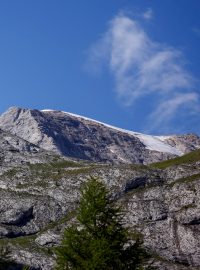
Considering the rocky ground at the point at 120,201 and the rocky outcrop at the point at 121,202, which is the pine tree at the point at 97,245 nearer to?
the rocky ground at the point at 120,201

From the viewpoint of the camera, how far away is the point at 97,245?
41000mm

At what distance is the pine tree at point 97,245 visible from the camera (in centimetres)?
4109

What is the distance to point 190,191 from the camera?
156375 millimetres

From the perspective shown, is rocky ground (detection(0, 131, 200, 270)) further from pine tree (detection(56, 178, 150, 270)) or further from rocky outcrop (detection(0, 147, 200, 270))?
pine tree (detection(56, 178, 150, 270))

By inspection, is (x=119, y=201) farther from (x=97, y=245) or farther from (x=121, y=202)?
(x=97, y=245)

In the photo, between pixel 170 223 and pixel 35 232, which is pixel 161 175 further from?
pixel 35 232

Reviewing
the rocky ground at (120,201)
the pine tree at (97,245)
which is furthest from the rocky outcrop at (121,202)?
the pine tree at (97,245)

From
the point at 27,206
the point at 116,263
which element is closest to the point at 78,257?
the point at 116,263

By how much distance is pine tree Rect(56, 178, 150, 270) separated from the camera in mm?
41094

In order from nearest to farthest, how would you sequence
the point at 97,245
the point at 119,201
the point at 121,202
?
1. the point at 97,245
2. the point at 121,202
3. the point at 119,201

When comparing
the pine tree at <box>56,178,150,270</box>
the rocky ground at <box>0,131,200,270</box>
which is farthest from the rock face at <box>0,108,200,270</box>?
the pine tree at <box>56,178,150,270</box>

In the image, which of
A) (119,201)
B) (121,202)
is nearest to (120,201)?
(119,201)

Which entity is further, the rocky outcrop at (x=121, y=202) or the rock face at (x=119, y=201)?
the rocky outcrop at (x=121, y=202)

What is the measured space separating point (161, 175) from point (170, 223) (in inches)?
1416
